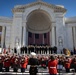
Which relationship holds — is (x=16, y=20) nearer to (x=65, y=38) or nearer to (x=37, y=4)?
(x=37, y=4)

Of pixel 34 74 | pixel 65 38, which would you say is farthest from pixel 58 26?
pixel 34 74

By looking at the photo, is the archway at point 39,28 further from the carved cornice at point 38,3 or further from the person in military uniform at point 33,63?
the person in military uniform at point 33,63

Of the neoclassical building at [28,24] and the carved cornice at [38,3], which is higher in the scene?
the carved cornice at [38,3]

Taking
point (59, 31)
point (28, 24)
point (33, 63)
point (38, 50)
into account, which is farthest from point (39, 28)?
point (33, 63)

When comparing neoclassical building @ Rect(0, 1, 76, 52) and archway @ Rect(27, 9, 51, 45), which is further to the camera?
archway @ Rect(27, 9, 51, 45)

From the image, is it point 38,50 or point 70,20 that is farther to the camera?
point 70,20

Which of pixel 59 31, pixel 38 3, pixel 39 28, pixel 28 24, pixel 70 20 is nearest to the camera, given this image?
pixel 59 31

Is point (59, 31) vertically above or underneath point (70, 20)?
underneath

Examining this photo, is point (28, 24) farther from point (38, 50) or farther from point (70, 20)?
point (70, 20)

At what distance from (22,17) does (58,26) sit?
857 centimetres

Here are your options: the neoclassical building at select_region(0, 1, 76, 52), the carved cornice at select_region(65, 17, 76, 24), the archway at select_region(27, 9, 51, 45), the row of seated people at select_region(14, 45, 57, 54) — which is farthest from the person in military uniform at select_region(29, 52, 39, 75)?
the archway at select_region(27, 9, 51, 45)

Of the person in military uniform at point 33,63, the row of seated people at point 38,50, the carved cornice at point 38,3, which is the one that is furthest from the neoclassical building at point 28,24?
the person in military uniform at point 33,63

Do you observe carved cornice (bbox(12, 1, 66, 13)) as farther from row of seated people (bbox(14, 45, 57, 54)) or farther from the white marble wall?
row of seated people (bbox(14, 45, 57, 54))

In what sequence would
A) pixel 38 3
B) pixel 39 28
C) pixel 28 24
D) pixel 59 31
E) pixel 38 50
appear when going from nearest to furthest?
1. pixel 38 50
2. pixel 59 31
3. pixel 38 3
4. pixel 28 24
5. pixel 39 28
